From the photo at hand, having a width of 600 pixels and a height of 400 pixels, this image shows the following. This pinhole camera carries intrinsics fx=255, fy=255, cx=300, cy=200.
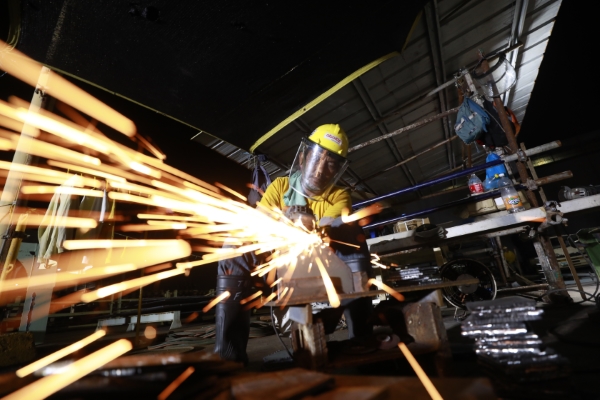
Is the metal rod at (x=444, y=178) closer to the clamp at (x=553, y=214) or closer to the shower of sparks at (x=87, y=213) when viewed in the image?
the shower of sparks at (x=87, y=213)

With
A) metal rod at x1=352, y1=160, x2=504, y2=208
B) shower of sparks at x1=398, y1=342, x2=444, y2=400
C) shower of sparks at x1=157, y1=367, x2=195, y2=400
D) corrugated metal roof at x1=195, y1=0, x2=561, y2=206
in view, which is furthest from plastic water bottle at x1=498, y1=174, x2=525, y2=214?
shower of sparks at x1=157, y1=367, x2=195, y2=400

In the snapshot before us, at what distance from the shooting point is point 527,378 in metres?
1.03

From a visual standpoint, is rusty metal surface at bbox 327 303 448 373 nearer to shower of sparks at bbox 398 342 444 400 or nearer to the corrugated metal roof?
shower of sparks at bbox 398 342 444 400

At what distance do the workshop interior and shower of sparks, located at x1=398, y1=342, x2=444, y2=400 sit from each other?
2 centimetres

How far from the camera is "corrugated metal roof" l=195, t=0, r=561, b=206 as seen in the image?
4.72m

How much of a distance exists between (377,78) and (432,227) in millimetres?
3138

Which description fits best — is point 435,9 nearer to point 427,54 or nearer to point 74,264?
point 427,54

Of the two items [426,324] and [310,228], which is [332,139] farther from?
[426,324]

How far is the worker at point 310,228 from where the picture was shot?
2350 mm

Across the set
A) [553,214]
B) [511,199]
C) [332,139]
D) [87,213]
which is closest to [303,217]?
[332,139]

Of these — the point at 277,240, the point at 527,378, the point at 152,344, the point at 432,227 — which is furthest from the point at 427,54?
the point at 152,344

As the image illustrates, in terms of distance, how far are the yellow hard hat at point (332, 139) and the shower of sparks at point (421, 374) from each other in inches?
73.1

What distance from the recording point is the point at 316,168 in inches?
108

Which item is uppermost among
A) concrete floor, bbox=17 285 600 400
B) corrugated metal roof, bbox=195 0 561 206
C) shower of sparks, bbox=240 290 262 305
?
corrugated metal roof, bbox=195 0 561 206
